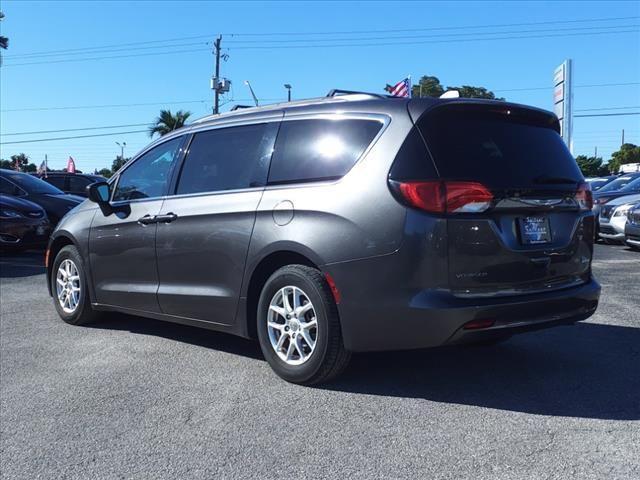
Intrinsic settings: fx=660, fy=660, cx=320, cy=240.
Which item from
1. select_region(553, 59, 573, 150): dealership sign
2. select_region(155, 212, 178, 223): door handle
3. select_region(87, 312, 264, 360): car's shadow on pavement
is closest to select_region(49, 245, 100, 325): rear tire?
select_region(87, 312, 264, 360): car's shadow on pavement

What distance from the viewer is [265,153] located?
4801 millimetres

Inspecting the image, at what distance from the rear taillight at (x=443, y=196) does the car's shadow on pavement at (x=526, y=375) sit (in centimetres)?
120

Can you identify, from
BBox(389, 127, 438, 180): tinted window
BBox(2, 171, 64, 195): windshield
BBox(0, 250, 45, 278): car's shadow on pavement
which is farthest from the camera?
BBox(2, 171, 64, 195): windshield

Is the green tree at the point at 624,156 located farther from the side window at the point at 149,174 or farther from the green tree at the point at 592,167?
the side window at the point at 149,174

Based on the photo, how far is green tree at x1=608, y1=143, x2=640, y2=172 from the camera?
6688 centimetres

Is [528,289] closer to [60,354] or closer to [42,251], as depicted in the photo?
[60,354]

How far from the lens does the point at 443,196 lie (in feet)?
12.7

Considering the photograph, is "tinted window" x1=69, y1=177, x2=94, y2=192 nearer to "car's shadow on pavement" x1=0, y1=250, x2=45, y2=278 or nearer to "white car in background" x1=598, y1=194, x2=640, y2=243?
"car's shadow on pavement" x1=0, y1=250, x2=45, y2=278

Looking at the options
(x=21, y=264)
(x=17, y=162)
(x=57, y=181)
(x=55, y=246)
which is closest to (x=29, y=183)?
(x=21, y=264)

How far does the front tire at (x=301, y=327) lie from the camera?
4.16 meters

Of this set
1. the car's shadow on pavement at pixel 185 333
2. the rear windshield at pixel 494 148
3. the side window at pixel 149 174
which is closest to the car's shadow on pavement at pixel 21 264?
the car's shadow on pavement at pixel 185 333

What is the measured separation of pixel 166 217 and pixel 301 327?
5.48 feet

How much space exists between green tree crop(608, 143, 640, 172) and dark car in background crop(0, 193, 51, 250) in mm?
65496

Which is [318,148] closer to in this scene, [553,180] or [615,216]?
[553,180]
